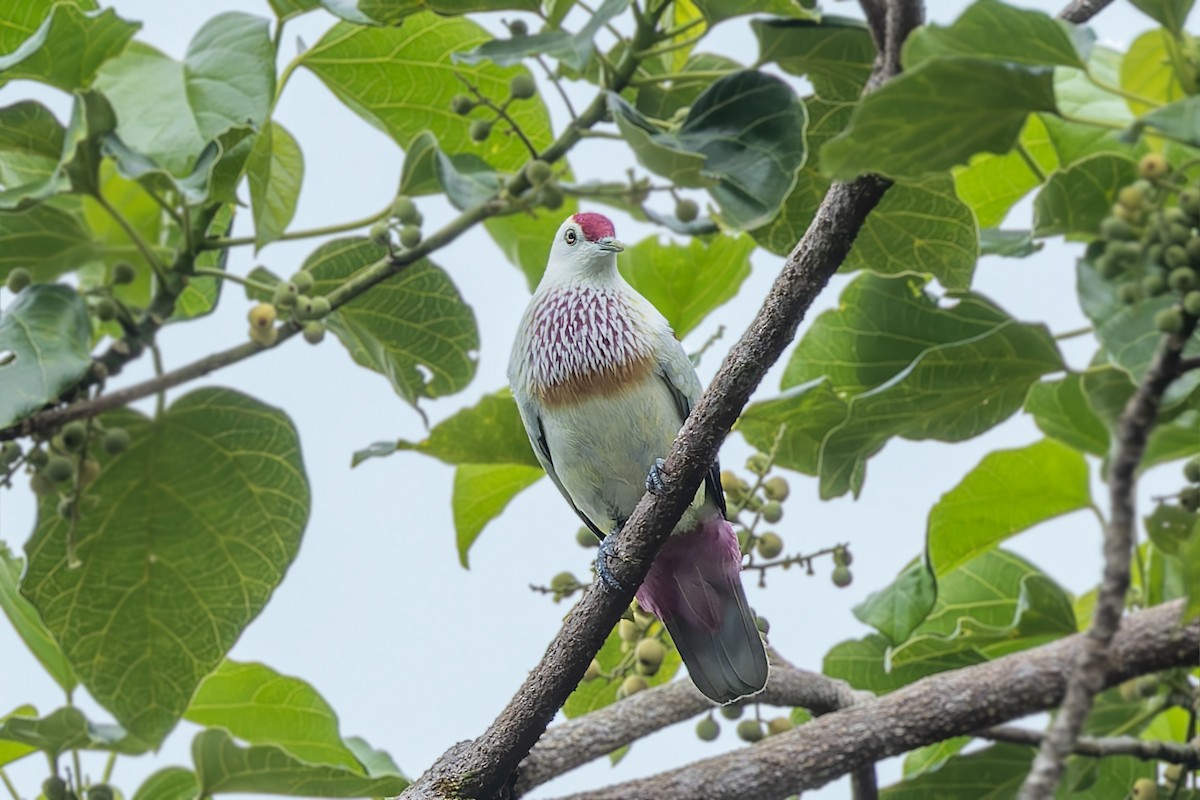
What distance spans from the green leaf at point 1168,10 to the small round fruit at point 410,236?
4.47 feet

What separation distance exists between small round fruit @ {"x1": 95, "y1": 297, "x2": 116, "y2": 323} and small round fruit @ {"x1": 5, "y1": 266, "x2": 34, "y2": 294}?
23 cm

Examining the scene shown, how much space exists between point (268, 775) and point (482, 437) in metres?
0.74

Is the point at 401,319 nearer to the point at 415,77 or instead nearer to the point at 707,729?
the point at 415,77

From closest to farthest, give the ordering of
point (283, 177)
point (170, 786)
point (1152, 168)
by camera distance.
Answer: point (1152, 168), point (170, 786), point (283, 177)

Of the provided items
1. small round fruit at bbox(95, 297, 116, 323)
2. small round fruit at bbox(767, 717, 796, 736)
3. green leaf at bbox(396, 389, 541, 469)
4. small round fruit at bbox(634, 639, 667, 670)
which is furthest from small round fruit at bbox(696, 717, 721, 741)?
small round fruit at bbox(95, 297, 116, 323)

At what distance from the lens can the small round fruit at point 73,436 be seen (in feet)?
8.75

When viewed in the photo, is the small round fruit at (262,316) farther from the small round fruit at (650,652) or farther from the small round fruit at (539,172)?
the small round fruit at (650,652)

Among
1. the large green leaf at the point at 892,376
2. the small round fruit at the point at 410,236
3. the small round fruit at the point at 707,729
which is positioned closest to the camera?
the large green leaf at the point at 892,376

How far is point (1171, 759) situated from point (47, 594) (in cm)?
213

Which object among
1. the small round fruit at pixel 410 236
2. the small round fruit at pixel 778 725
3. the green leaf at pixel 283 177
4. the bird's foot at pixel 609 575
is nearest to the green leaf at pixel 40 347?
the green leaf at pixel 283 177

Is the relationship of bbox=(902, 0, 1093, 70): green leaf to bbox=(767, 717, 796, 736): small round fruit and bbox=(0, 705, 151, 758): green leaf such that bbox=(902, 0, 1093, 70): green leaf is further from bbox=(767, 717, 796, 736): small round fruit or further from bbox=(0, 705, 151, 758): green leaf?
bbox=(0, 705, 151, 758): green leaf

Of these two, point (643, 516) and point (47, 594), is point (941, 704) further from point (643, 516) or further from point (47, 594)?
point (47, 594)

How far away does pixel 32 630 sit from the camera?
10.3 feet

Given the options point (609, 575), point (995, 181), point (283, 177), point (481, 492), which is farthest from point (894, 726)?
point (283, 177)
